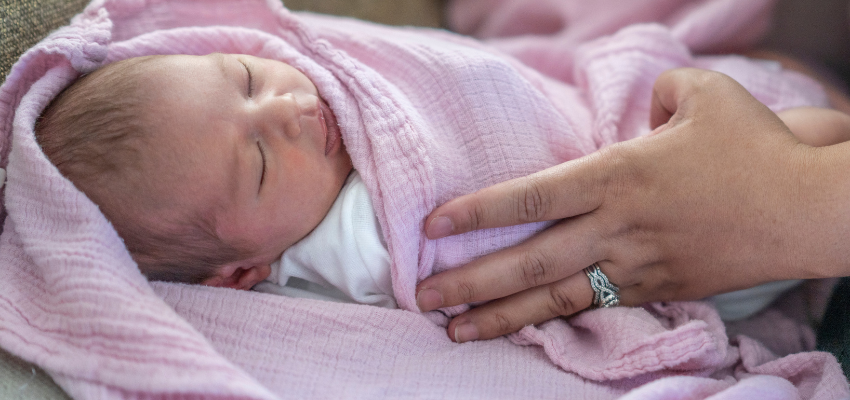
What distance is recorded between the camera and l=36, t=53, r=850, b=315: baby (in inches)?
33.4

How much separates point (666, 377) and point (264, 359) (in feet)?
1.98

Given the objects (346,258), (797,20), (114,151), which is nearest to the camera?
(114,151)

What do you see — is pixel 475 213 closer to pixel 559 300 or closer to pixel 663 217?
pixel 559 300

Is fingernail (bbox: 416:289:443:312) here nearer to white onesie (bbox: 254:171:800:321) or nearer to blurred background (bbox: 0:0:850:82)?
white onesie (bbox: 254:171:800:321)

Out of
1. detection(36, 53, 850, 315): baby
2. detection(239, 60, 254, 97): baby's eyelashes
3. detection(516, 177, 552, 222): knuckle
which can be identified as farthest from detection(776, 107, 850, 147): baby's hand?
detection(239, 60, 254, 97): baby's eyelashes

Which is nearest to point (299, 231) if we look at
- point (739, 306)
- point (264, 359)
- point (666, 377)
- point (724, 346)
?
point (264, 359)

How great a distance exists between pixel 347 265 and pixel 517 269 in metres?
0.28

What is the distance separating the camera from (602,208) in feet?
3.09

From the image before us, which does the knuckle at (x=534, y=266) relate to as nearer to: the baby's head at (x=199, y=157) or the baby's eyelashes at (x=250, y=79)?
the baby's head at (x=199, y=157)

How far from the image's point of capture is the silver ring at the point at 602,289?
957 mm

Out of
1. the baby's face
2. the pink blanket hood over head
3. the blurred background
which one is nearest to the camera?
the pink blanket hood over head

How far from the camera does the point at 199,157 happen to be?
0.86 m

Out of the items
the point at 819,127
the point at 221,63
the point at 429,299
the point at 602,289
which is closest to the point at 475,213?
the point at 429,299

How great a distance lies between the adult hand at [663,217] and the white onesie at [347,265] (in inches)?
3.9
